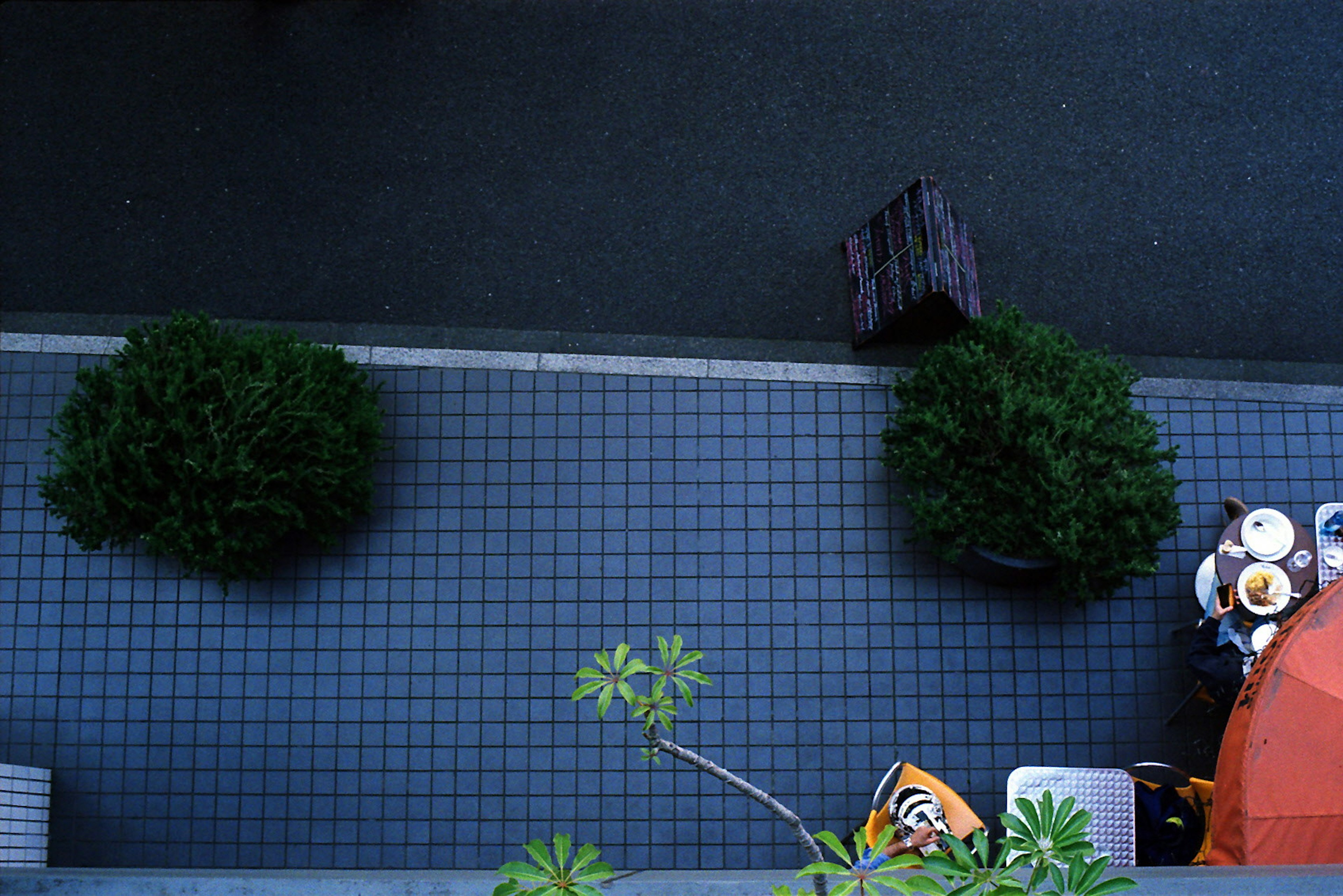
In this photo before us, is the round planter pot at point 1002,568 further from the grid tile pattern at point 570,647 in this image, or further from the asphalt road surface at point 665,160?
the asphalt road surface at point 665,160

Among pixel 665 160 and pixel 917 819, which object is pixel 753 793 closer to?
pixel 917 819

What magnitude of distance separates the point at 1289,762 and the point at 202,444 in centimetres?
480

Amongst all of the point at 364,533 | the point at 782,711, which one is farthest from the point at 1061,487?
the point at 364,533

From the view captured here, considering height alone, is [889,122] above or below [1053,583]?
above

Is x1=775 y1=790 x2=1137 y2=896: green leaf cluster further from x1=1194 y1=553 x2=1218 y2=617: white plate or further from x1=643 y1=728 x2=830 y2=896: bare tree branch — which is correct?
x1=1194 y1=553 x2=1218 y2=617: white plate

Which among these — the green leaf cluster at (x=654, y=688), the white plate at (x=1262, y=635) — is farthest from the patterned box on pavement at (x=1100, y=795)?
the green leaf cluster at (x=654, y=688)

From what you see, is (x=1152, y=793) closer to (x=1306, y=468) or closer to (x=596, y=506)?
(x=1306, y=468)

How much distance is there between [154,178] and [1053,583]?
5.75m

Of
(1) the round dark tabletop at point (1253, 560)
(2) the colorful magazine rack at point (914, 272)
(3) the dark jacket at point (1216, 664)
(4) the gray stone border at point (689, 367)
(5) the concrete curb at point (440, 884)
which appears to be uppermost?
(2) the colorful magazine rack at point (914, 272)

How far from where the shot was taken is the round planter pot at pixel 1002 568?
5.51 metres

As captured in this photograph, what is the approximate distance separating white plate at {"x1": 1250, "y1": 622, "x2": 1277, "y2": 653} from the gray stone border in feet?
5.07

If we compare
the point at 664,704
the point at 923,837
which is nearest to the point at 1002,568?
the point at 923,837

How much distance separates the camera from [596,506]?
6.11 metres

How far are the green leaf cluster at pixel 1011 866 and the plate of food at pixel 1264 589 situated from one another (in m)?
3.02
